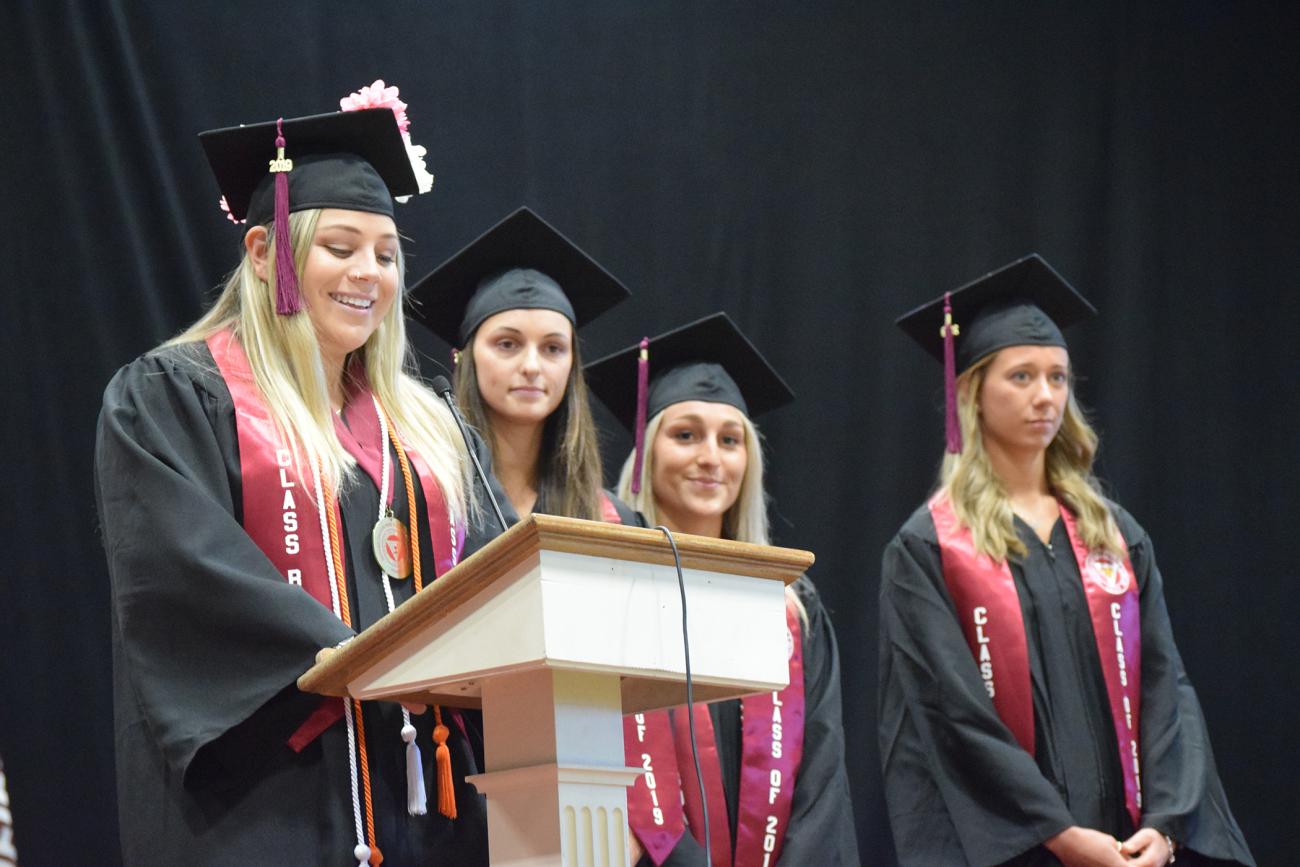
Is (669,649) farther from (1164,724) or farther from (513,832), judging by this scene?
(1164,724)

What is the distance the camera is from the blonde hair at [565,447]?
140 inches

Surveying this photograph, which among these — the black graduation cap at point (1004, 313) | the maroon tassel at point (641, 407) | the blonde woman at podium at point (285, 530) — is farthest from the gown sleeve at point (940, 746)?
the blonde woman at podium at point (285, 530)

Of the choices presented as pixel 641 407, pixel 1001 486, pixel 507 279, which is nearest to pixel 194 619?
pixel 507 279

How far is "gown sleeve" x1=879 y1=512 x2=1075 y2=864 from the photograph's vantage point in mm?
3693

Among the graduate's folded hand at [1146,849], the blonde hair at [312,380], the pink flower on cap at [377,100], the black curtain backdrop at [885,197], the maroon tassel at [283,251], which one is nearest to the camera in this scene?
the blonde hair at [312,380]

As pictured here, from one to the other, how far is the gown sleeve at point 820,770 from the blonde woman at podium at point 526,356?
58cm

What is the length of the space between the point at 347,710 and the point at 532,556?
0.62 meters

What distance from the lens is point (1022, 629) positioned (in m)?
3.92

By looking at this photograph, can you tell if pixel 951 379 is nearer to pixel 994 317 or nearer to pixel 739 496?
pixel 994 317

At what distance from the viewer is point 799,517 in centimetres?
492

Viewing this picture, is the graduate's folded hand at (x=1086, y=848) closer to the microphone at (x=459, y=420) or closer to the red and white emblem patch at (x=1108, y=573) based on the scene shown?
the red and white emblem patch at (x=1108, y=573)

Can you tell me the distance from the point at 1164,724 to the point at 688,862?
1.26 metres

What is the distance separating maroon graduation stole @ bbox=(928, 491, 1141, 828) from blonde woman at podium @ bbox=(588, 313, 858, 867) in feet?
1.17

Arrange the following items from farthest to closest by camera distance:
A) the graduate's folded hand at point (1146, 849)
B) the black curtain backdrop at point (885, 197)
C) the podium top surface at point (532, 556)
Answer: the black curtain backdrop at point (885, 197), the graduate's folded hand at point (1146, 849), the podium top surface at point (532, 556)
